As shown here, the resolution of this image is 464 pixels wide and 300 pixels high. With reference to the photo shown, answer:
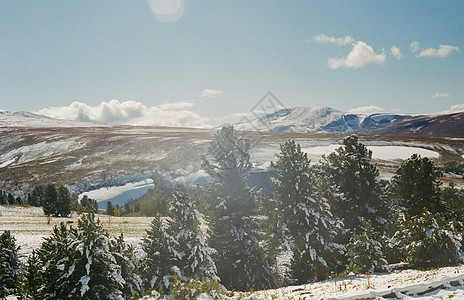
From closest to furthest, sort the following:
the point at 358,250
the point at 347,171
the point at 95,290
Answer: the point at 95,290, the point at 358,250, the point at 347,171

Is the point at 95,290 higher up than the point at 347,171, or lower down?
lower down

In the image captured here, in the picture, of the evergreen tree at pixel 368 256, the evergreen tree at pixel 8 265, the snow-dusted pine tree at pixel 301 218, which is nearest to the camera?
the evergreen tree at pixel 368 256

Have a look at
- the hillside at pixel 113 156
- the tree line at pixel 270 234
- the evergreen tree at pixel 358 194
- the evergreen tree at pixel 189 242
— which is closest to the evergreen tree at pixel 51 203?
the tree line at pixel 270 234

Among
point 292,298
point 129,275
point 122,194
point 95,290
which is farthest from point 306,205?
point 122,194

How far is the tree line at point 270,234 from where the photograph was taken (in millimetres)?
11323

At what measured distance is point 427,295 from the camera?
32.9 ft

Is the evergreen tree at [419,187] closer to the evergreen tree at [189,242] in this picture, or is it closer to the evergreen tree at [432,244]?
the evergreen tree at [432,244]

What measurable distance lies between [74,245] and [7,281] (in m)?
12.0

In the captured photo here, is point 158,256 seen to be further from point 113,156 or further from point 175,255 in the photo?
point 113,156

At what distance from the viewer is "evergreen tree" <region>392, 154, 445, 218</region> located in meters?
23.7

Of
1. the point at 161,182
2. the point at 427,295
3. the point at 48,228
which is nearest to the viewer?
the point at 427,295

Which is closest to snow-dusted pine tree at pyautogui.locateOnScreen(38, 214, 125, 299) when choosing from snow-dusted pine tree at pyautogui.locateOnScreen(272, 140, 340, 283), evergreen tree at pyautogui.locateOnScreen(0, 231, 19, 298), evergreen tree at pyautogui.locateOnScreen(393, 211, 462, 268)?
evergreen tree at pyautogui.locateOnScreen(0, 231, 19, 298)

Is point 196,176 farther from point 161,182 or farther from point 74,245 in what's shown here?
point 74,245

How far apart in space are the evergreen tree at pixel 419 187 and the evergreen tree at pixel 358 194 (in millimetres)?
1924
